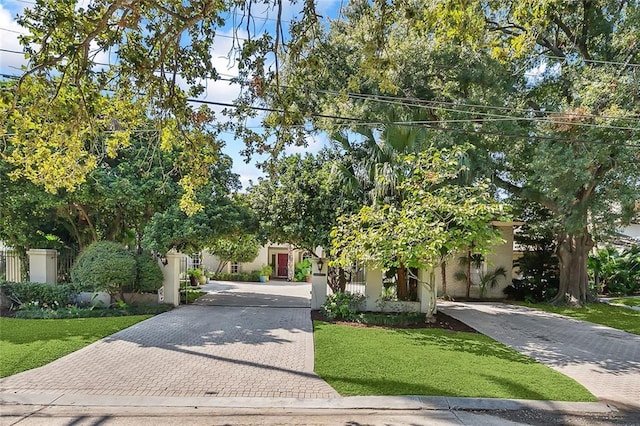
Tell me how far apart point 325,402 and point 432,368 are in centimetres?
238

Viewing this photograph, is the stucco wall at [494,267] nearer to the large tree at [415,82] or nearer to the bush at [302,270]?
the large tree at [415,82]

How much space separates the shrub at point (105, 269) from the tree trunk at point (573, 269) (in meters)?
15.5

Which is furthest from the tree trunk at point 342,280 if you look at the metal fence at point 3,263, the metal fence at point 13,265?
the metal fence at point 3,263

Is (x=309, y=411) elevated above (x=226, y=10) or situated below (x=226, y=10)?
below

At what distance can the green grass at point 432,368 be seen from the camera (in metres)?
5.69

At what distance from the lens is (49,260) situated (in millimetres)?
12469

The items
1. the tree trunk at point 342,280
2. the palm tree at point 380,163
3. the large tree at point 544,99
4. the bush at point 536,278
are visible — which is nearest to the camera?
the large tree at point 544,99

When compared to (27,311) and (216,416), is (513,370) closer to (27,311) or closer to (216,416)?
(216,416)

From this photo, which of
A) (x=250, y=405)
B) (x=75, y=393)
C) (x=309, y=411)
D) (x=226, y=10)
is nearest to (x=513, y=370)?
(x=309, y=411)

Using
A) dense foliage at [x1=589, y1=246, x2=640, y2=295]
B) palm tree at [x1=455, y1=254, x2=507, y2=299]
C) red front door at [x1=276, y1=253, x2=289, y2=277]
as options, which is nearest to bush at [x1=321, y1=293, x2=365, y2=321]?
palm tree at [x1=455, y1=254, x2=507, y2=299]

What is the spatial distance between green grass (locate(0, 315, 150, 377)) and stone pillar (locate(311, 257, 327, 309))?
16.1ft

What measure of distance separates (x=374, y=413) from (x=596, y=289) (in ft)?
59.5

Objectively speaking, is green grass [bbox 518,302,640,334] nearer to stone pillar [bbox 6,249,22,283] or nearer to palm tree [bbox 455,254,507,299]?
palm tree [bbox 455,254,507,299]

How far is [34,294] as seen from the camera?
11.3m
